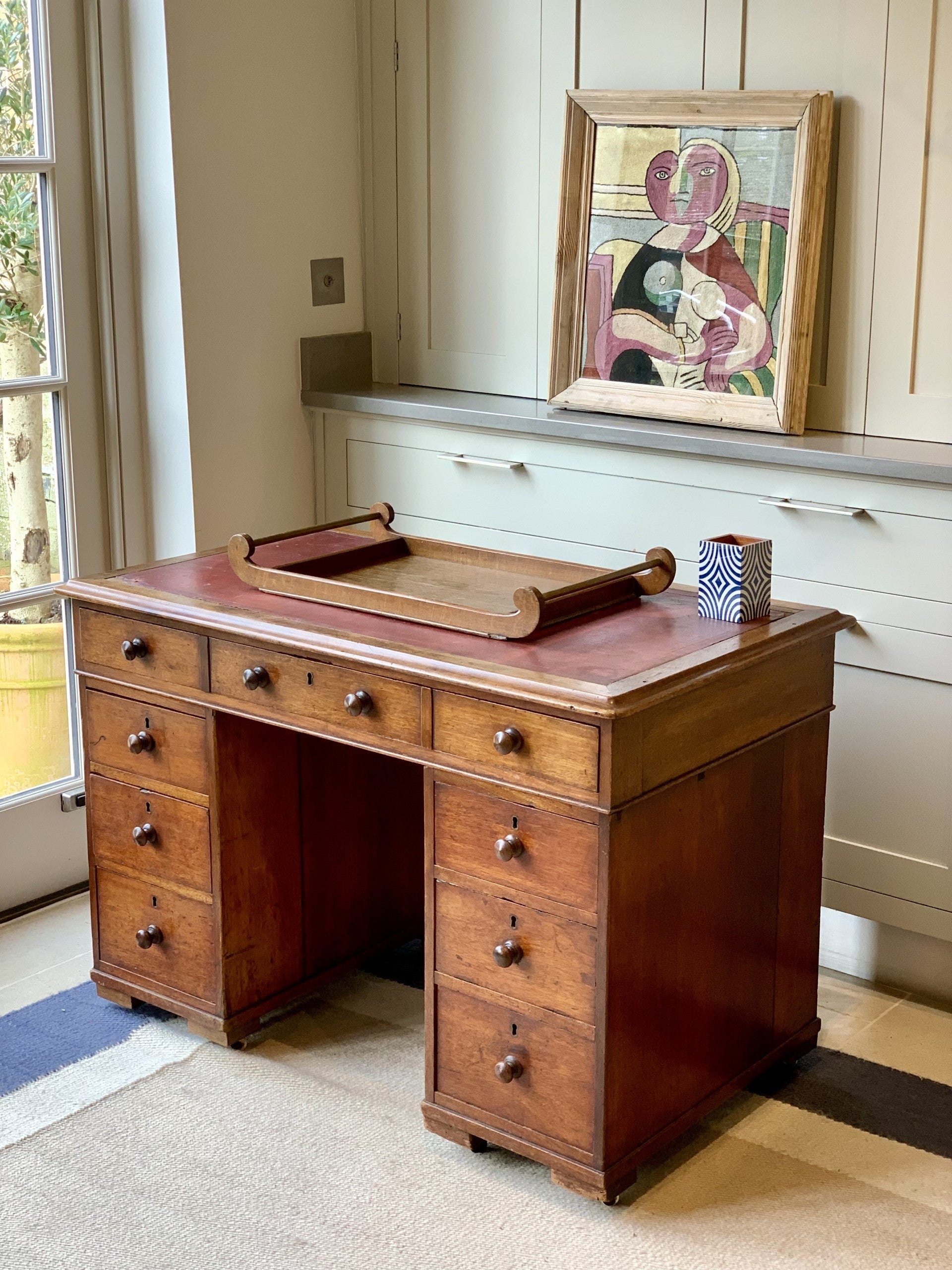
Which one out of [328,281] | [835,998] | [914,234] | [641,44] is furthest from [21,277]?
[835,998]

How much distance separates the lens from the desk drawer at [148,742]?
2.56 metres

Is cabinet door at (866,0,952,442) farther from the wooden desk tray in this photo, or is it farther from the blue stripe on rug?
the blue stripe on rug

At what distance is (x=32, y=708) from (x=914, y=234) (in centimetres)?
203

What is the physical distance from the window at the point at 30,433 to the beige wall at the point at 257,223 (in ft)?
0.91

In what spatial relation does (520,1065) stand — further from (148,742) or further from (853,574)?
(853,574)

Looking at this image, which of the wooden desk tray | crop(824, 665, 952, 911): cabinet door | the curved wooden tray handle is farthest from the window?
crop(824, 665, 952, 911): cabinet door

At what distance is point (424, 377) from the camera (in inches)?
138

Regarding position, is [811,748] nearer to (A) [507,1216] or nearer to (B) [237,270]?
(A) [507,1216]

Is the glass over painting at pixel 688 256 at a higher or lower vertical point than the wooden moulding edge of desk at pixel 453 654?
higher

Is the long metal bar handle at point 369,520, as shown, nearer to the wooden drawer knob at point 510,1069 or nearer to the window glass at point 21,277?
the window glass at point 21,277

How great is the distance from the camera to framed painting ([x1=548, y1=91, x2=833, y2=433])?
108 inches

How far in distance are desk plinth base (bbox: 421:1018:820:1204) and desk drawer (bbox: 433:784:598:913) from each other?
40 cm

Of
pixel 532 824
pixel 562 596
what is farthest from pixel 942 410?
pixel 532 824

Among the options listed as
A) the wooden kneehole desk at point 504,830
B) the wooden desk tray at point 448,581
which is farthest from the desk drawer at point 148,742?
the wooden desk tray at point 448,581
